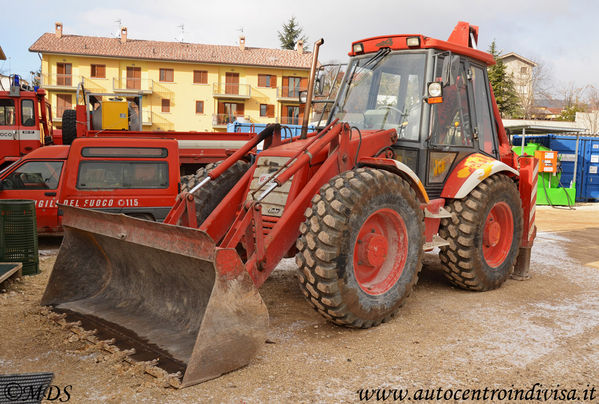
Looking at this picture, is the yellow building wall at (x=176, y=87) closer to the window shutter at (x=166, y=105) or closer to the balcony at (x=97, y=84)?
the balcony at (x=97, y=84)

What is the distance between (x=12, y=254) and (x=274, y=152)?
12.3ft

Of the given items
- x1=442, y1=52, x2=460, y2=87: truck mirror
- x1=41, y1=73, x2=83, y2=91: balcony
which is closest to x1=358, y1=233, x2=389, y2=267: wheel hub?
x1=442, y1=52, x2=460, y2=87: truck mirror

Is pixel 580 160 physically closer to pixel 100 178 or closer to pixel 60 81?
pixel 100 178

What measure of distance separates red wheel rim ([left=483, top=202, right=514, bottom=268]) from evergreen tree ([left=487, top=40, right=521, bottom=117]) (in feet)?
103

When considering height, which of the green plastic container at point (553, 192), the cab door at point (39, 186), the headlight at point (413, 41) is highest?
the headlight at point (413, 41)

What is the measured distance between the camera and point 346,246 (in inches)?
164

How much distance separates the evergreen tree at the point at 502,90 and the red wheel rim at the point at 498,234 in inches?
1240

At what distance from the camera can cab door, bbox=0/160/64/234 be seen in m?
8.59

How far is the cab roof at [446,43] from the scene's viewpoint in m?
5.46

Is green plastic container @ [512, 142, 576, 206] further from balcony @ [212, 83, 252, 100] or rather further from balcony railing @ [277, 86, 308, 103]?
balcony @ [212, 83, 252, 100]

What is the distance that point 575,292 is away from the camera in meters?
6.07

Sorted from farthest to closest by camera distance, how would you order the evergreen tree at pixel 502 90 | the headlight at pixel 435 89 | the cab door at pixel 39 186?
the evergreen tree at pixel 502 90
the cab door at pixel 39 186
the headlight at pixel 435 89

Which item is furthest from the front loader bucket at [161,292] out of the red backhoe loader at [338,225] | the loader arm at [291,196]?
the loader arm at [291,196]

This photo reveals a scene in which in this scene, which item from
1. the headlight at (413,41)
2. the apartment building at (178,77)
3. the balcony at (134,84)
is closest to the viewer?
the headlight at (413,41)
